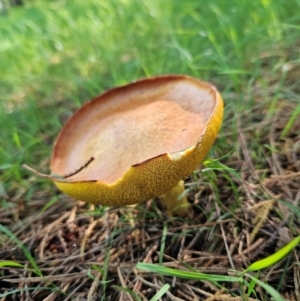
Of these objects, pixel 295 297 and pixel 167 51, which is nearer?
pixel 295 297

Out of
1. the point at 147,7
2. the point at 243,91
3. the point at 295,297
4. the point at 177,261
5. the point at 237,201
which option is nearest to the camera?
the point at 295,297

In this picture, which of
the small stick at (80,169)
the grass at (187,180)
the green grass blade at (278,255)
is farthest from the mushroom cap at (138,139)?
the green grass blade at (278,255)

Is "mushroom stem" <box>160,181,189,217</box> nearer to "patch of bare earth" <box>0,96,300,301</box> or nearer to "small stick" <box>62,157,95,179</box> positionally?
"patch of bare earth" <box>0,96,300,301</box>

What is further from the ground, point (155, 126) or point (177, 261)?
point (155, 126)

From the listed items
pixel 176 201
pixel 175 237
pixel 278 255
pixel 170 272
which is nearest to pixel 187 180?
pixel 176 201

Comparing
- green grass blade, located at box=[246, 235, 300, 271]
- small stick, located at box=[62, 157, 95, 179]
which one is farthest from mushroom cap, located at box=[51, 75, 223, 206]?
green grass blade, located at box=[246, 235, 300, 271]

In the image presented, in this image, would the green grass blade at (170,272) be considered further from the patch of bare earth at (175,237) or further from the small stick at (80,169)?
the small stick at (80,169)

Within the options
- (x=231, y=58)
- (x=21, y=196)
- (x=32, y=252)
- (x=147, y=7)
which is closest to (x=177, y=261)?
(x=32, y=252)

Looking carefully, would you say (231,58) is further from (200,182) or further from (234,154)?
(200,182)
